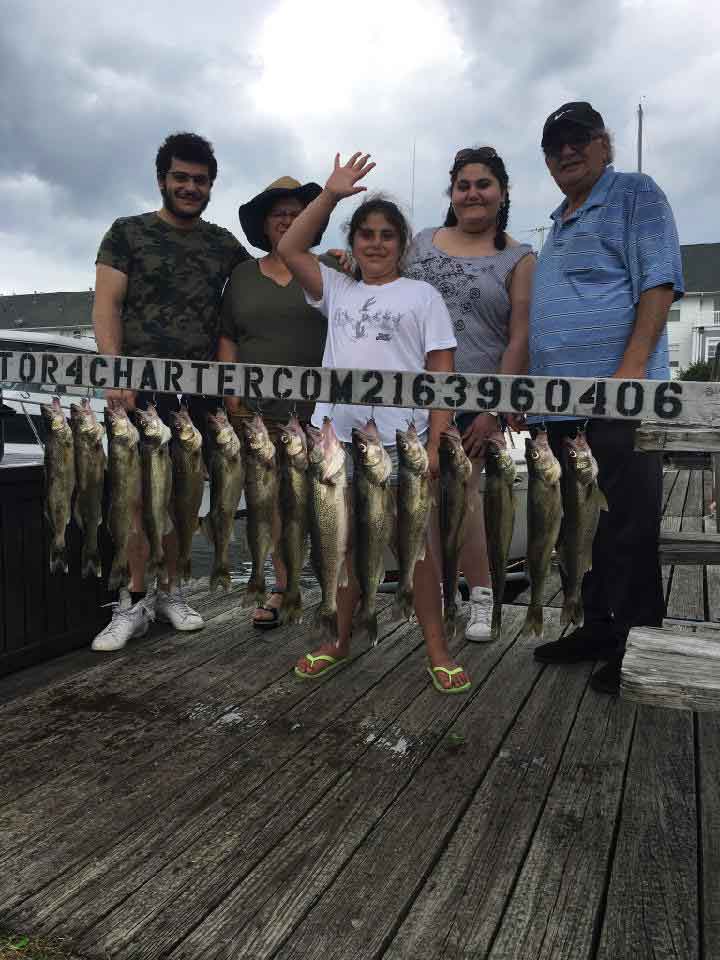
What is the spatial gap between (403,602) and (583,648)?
1697 mm

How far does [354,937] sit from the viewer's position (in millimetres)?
2129

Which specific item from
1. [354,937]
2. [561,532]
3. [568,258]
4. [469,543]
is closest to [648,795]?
[561,532]

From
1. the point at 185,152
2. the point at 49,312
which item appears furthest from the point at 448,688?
the point at 49,312

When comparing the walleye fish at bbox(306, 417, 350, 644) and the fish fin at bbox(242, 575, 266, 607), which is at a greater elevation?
the walleye fish at bbox(306, 417, 350, 644)

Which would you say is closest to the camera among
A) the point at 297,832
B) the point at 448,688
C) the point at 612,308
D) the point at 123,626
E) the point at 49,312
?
the point at 297,832

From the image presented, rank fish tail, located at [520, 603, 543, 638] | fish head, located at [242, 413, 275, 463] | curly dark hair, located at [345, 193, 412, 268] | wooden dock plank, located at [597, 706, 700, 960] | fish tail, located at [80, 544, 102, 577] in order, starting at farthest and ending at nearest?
curly dark hair, located at [345, 193, 412, 268] < fish tail, located at [80, 544, 102, 577] < fish tail, located at [520, 603, 543, 638] < fish head, located at [242, 413, 275, 463] < wooden dock plank, located at [597, 706, 700, 960]

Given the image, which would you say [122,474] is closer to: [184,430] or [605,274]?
[184,430]

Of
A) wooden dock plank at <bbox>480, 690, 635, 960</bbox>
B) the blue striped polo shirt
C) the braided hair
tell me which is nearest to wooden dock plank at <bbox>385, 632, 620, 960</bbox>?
wooden dock plank at <bbox>480, 690, 635, 960</bbox>

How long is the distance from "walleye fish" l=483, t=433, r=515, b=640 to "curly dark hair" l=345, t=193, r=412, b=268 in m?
1.24

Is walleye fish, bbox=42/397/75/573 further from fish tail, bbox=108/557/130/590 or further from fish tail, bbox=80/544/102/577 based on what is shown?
fish tail, bbox=108/557/130/590

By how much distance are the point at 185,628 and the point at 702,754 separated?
315 cm

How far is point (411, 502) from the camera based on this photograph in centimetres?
291

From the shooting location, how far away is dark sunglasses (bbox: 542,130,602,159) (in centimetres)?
Answer: 360

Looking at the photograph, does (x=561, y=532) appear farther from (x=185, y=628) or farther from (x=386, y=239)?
(x=185, y=628)
